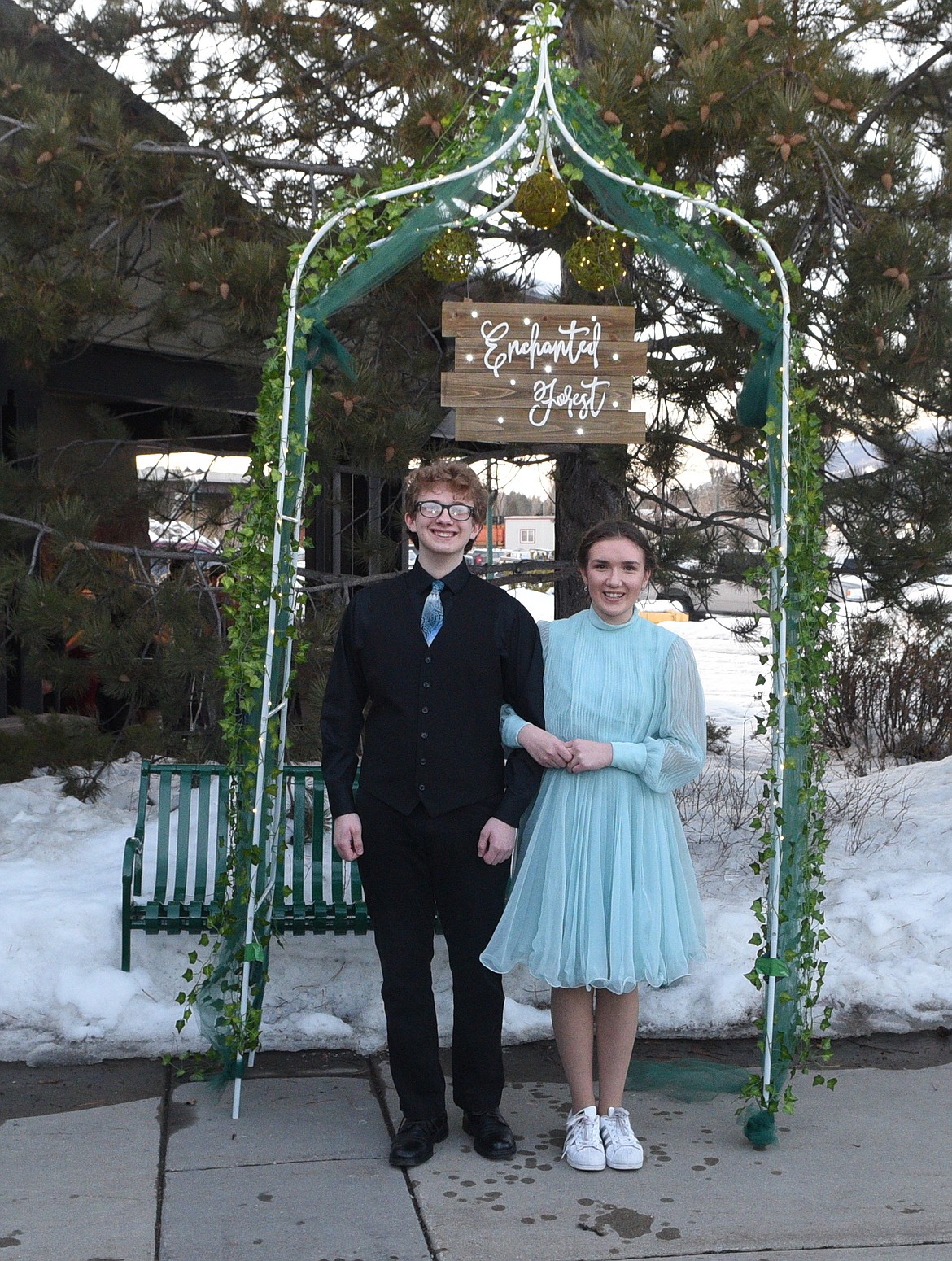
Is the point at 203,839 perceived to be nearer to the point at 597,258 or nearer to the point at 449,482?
the point at 449,482

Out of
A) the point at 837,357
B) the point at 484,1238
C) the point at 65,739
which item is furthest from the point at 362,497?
the point at 484,1238

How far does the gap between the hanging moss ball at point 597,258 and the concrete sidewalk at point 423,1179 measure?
2.67 meters

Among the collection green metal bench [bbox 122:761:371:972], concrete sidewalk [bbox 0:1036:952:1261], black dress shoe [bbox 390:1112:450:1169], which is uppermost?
green metal bench [bbox 122:761:371:972]

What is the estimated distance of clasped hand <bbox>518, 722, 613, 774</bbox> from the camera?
10.8 ft

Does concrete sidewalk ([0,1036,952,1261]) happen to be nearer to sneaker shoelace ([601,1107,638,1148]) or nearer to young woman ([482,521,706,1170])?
sneaker shoelace ([601,1107,638,1148])

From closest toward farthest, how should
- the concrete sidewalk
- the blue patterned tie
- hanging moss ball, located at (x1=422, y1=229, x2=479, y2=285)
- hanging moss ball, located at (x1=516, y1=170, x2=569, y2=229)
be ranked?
1. the concrete sidewalk
2. the blue patterned tie
3. hanging moss ball, located at (x1=516, y1=170, x2=569, y2=229)
4. hanging moss ball, located at (x1=422, y1=229, x2=479, y2=285)

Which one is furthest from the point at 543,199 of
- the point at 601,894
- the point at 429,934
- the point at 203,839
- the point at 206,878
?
the point at 206,878

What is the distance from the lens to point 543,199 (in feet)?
13.0

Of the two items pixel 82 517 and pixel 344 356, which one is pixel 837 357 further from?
pixel 82 517

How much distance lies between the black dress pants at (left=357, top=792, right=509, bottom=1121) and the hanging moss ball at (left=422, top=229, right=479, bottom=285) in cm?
187

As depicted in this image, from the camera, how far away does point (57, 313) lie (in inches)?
209

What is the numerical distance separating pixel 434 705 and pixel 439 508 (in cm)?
53

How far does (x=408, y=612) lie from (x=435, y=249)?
4.72ft

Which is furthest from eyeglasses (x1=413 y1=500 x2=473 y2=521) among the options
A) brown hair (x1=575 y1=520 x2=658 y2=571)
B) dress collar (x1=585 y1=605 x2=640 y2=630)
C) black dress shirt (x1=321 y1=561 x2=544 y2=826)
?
dress collar (x1=585 y1=605 x2=640 y2=630)
